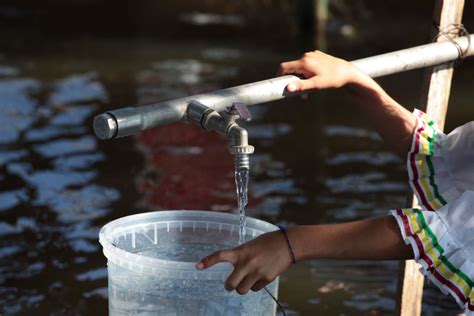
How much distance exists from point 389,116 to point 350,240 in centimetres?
59

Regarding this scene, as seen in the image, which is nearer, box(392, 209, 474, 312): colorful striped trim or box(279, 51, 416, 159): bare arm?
box(392, 209, 474, 312): colorful striped trim

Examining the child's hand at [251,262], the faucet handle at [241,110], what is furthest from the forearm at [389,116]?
the child's hand at [251,262]

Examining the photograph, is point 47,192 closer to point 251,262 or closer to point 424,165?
point 424,165

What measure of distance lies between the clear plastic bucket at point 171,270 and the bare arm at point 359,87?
0.38 meters

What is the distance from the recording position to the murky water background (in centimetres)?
389

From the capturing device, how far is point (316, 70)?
2248 millimetres

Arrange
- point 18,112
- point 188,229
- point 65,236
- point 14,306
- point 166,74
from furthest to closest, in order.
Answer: point 166,74
point 18,112
point 65,236
point 14,306
point 188,229

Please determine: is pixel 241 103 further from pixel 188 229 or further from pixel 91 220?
pixel 91 220

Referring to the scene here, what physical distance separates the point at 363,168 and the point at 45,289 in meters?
2.34

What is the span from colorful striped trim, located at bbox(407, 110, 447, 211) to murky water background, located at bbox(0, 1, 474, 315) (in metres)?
1.42

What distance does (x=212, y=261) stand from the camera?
190 cm

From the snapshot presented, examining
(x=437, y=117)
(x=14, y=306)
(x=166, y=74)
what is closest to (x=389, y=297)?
(x=437, y=117)

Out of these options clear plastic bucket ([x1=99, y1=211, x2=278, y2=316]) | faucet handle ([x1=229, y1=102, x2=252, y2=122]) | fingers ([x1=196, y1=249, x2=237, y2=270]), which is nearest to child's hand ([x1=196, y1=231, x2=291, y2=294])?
fingers ([x1=196, y1=249, x2=237, y2=270])

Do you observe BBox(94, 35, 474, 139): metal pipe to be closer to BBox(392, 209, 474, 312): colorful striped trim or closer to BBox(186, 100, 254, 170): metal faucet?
BBox(186, 100, 254, 170): metal faucet
